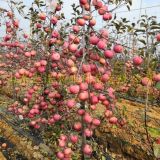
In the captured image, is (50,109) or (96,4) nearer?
(96,4)

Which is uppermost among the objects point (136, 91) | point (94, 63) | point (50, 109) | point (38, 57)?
point (94, 63)

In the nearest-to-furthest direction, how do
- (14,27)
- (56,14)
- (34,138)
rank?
(56,14) < (34,138) < (14,27)

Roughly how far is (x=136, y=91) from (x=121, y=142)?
3563 mm

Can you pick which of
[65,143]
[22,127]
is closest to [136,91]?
[22,127]

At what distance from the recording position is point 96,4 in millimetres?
2873

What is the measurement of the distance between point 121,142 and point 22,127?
186 cm

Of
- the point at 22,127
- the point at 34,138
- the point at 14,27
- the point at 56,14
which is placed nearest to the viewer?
the point at 56,14

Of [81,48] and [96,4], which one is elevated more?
[96,4]

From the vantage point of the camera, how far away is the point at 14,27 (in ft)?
20.1

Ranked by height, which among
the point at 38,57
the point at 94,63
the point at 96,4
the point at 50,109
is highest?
the point at 96,4

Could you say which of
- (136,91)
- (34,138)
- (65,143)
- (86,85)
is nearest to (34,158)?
(34,138)

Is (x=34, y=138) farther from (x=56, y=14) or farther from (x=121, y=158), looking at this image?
(x=56, y=14)

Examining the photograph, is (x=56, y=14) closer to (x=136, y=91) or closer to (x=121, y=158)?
(x=121, y=158)

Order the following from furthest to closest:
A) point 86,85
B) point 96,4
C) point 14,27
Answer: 1. point 14,27
2. point 96,4
3. point 86,85
